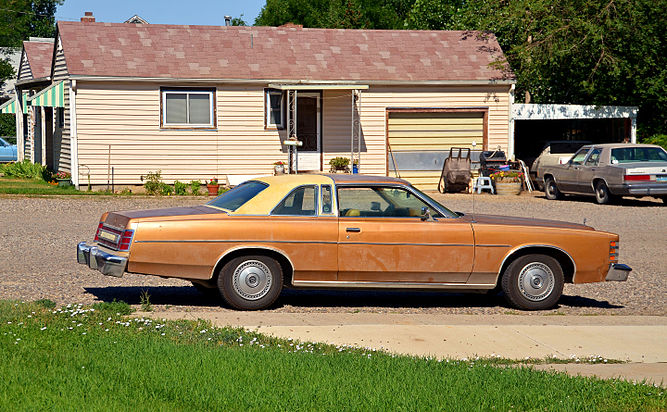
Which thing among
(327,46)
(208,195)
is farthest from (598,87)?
(208,195)

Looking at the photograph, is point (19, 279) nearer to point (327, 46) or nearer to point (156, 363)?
point (156, 363)

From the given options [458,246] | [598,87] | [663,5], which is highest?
[663,5]

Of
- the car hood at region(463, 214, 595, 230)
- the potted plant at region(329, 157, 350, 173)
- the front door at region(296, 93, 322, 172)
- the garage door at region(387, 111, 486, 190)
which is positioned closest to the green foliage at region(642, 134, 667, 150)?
the garage door at region(387, 111, 486, 190)

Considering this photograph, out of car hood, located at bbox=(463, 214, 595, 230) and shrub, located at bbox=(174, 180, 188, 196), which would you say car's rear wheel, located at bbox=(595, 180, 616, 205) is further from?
car hood, located at bbox=(463, 214, 595, 230)

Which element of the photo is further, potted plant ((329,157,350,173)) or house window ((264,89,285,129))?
potted plant ((329,157,350,173))

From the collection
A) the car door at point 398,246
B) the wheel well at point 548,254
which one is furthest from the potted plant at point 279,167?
the wheel well at point 548,254

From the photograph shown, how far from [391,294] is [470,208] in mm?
9991

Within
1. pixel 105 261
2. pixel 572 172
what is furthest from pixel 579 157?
pixel 105 261

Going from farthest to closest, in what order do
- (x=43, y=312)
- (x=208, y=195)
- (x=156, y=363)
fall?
(x=208, y=195)
(x=43, y=312)
(x=156, y=363)

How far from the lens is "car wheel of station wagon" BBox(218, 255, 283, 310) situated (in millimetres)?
9703

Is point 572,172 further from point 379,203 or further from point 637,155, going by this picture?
point 379,203

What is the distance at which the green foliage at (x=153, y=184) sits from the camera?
79.0ft

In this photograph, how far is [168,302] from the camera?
10.4 meters

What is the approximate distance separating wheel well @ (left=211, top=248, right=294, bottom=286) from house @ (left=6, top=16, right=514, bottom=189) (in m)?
14.9
